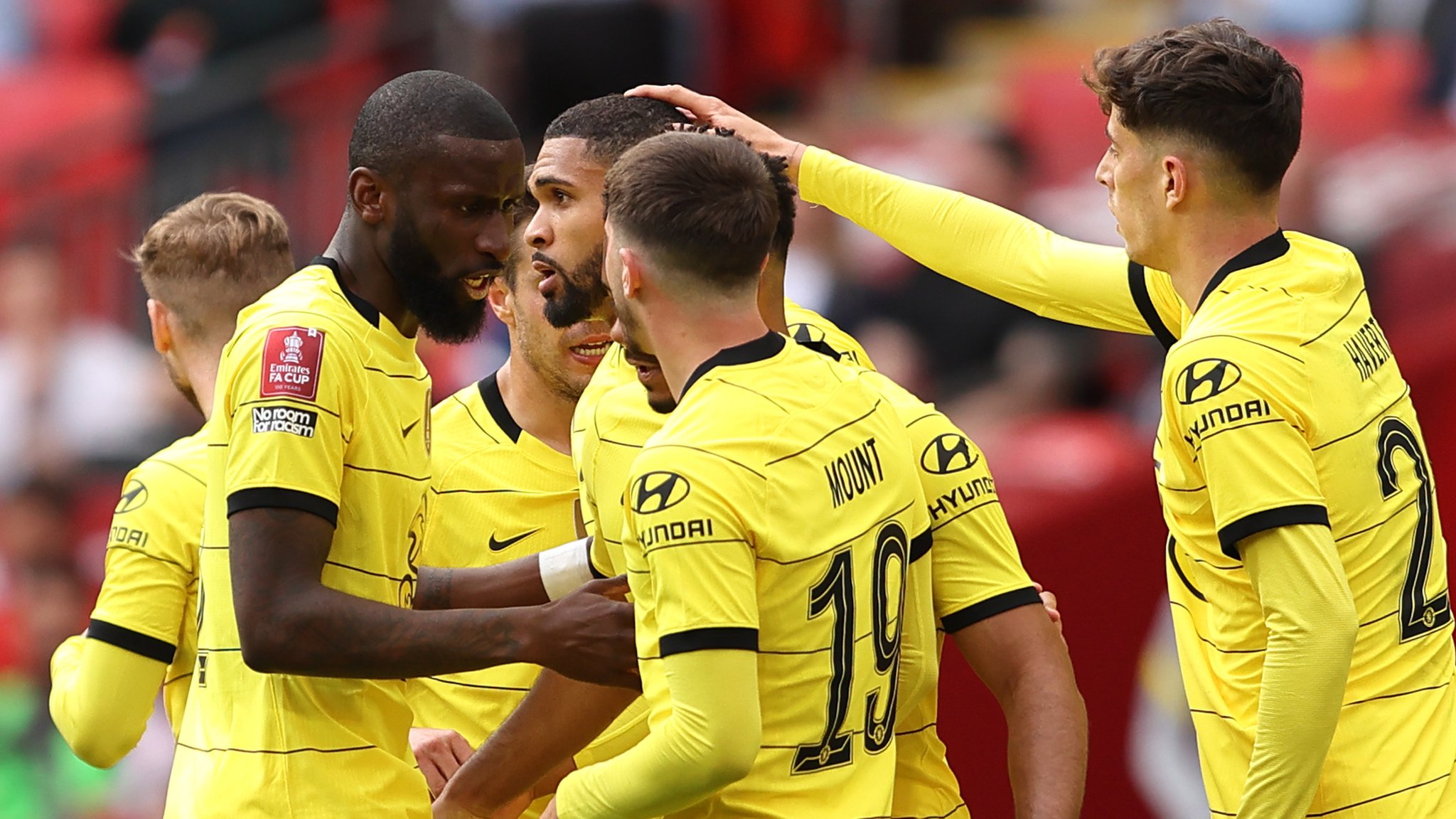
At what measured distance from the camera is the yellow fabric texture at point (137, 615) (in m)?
3.65

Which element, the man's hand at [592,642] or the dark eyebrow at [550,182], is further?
the dark eyebrow at [550,182]

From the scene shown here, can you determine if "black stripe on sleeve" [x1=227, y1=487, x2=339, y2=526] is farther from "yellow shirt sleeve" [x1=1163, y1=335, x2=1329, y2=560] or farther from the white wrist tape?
"yellow shirt sleeve" [x1=1163, y1=335, x2=1329, y2=560]

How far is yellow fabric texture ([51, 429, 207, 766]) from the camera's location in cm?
365

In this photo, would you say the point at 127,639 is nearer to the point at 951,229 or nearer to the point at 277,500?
the point at 277,500

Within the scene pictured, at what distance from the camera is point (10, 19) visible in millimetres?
10086

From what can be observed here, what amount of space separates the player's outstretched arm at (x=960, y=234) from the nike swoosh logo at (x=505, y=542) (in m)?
0.95

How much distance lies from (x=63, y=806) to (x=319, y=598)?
568cm

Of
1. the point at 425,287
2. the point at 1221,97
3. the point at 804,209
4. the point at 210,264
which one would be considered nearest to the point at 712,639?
the point at 425,287

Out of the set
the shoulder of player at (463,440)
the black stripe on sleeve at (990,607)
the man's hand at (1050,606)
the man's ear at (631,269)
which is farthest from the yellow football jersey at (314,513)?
the man's hand at (1050,606)

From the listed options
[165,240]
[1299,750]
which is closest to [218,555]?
[165,240]

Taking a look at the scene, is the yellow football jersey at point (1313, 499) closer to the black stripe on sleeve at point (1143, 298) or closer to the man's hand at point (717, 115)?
the black stripe on sleeve at point (1143, 298)

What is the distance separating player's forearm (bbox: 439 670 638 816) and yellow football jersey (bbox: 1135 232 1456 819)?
3.47 feet

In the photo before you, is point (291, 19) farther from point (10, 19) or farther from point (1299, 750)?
point (1299, 750)

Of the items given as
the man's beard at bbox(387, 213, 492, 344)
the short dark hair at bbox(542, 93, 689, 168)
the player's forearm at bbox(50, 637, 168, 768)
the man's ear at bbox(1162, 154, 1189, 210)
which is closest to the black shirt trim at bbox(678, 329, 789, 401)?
the man's beard at bbox(387, 213, 492, 344)
